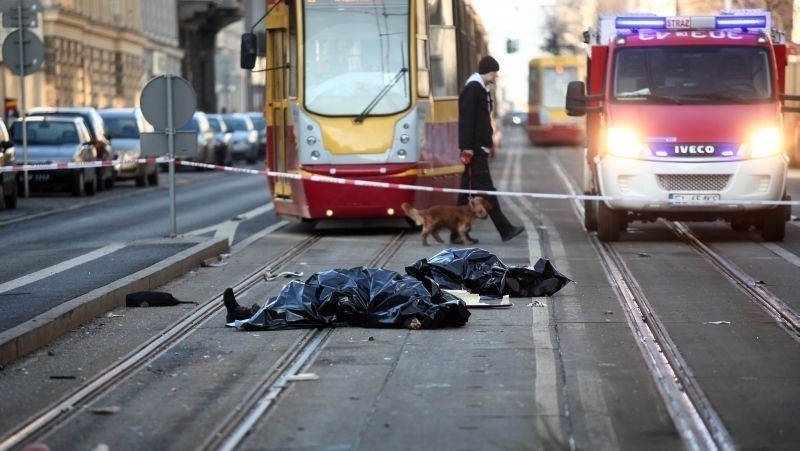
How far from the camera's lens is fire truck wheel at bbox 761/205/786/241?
61.7 feet

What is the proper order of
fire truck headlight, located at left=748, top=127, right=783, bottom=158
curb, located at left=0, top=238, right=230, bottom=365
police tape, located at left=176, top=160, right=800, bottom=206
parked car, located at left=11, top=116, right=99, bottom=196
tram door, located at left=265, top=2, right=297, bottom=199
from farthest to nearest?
parked car, located at left=11, top=116, right=99, bottom=196, tram door, located at left=265, top=2, right=297, bottom=199, fire truck headlight, located at left=748, top=127, right=783, bottom=158, police tape, located at left=176, top=160, right=800, bottom=206, curb, located at left=0, top=238, right=230, bottom=365

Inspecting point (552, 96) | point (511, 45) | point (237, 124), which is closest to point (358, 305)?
point (237, 124)

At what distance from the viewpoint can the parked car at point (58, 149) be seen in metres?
32.8

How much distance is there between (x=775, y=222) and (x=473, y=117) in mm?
3363

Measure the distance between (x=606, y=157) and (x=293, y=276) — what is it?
4967mm

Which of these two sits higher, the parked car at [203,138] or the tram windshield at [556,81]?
the tram windshield at [556,81]

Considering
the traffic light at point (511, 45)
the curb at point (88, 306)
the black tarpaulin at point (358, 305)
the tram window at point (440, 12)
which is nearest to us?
the curb at point (88, 306)

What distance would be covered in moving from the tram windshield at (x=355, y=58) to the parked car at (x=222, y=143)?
2923 centimetres

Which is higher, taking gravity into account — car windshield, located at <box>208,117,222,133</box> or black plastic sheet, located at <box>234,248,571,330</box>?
car windshield, located at <box>208,117,222,133</box>

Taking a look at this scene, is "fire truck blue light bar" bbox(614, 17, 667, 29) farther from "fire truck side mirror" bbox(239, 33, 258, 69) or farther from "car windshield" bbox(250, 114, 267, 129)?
"car windshield" bbox(250, 114, 267, 129)

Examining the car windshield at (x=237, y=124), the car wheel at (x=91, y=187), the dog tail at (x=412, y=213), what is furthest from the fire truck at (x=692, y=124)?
the car windshield at (x=237, y=124)

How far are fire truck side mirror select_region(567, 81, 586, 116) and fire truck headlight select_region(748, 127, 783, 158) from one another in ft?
5.94

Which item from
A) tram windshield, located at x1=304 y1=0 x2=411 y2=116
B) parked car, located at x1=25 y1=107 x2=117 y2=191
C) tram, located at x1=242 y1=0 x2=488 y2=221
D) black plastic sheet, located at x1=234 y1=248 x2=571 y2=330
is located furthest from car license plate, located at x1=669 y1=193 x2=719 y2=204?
parked car, located at x1=25 y1=107 x2=117 y2=191

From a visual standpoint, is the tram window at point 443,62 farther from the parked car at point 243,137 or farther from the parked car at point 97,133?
the parked car at point 243,137
